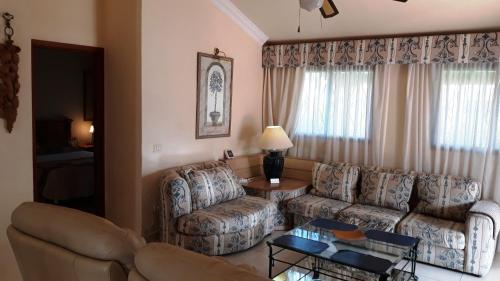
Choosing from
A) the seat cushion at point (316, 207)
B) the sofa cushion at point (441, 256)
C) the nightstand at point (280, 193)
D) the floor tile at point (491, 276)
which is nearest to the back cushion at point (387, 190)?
the seat cushion at point (316, 207)

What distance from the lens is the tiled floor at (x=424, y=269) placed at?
372 centimetres

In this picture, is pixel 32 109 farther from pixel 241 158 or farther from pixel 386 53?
pixel 386 53

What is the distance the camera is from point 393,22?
14.7 ft

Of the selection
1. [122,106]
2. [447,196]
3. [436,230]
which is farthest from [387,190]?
[122,106]

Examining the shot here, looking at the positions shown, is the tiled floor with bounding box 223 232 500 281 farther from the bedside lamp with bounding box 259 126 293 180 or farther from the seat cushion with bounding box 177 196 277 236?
the bedside lamp with bounding box 259 126 293 180

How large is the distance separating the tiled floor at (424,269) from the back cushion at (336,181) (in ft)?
3.73

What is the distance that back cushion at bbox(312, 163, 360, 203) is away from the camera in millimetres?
4832

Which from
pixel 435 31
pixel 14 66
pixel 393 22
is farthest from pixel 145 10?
pixel 435 31

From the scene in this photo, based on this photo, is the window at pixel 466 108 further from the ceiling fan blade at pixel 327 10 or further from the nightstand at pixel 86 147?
the nightstand at pixel 86 147

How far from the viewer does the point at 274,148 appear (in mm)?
5035

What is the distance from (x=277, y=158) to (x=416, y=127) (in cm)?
170

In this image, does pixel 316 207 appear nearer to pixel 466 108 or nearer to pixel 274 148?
pixel 274 148

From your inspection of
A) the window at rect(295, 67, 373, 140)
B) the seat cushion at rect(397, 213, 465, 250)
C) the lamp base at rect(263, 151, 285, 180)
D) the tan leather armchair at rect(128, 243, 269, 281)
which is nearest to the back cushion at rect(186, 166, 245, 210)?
the lamp base at rect(263, 151, 285, 180)

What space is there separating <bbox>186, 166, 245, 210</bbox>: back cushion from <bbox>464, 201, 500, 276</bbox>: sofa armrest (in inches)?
93.9
